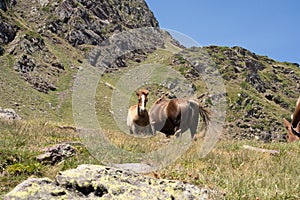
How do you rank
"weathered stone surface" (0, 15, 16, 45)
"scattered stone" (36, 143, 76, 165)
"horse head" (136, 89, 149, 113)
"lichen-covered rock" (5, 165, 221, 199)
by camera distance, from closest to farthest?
1. "lichen-covered rock" (5, 165, 221, 199)
2. "scattered stone" (36, 143, 76, 165)
3. "horse head" (136, 89, 149, 113)
4. "weathered stone surface" (0, 15, 16, 45)

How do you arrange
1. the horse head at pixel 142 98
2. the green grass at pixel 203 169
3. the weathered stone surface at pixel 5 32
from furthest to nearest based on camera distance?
the weathered stone surface at pixel 5 32 < the horse head at pixel 142 98 < the green grass at pixel 203 169

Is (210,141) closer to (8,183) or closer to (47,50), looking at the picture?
(8,183)

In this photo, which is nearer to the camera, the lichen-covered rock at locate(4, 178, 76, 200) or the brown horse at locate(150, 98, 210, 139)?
the lichen-covered rock at locate(4, 178, 76, 200)

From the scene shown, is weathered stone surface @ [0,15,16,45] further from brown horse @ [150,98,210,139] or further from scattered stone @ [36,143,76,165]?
scattered stone @ [36,143,76,165]

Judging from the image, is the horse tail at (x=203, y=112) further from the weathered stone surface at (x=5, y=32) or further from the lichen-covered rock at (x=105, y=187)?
the weathered stone surface at (x=5, y=32)

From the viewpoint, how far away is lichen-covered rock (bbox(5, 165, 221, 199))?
4.54 m

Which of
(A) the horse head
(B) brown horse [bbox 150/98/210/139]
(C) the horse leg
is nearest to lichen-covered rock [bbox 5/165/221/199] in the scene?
(B) brown horse [bbox 150/98/210/139]

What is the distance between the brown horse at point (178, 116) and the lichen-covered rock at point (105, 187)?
11465mm

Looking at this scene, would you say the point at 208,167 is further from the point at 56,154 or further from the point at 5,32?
the point at 5,32

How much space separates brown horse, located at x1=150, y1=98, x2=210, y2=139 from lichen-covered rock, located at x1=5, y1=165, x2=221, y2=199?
11.5 metres

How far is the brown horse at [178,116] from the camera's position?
1694cm

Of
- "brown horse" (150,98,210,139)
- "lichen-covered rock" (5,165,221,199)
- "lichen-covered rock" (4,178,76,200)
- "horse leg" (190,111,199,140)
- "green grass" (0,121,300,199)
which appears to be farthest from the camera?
"horse leg" (190,111,199,140)

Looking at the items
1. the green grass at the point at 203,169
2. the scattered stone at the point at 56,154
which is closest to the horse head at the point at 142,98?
the green grass at the point at 203,169

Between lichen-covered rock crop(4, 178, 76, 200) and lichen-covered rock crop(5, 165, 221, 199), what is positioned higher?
lichen-covered rock crop(5, 165, 221, 199)
